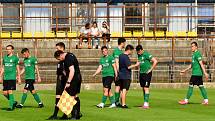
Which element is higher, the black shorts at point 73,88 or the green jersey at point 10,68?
the green jersey at point 10,68

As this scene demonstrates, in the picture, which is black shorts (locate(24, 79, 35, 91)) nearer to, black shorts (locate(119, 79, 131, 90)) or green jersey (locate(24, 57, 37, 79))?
green jersey (locate(24, 57, 37, 79))

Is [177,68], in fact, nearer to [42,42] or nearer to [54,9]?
[42,42]

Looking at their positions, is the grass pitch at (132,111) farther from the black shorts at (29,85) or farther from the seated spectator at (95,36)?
the seated spectator at (95,36)

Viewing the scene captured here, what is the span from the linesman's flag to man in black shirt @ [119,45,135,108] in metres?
3.70

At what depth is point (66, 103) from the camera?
673 inches

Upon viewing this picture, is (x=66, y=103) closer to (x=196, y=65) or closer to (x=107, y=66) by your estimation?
(x=107, y=66)

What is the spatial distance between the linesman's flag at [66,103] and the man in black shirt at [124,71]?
3.70 m

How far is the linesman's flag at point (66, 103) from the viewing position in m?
17.1

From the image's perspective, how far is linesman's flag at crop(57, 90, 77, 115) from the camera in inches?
674

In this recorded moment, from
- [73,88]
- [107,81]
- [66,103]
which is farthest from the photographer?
[107,81]

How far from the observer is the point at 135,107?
69.4 feet

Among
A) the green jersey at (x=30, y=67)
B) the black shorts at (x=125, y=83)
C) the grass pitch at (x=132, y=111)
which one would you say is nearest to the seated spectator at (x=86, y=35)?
the grass pitch at (x=132, y=111)

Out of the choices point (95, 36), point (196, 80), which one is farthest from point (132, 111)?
point (95, 36)

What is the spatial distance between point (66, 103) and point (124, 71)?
4.13 m
